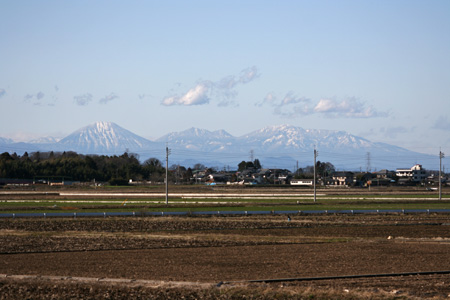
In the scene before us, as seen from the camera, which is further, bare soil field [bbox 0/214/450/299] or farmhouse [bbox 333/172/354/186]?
farmhouse [bbox 333/172/354/186]

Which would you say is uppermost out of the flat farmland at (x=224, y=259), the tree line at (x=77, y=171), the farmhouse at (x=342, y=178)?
the tree line at (x=77, y=171)

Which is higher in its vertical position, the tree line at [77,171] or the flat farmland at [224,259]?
the tree line at [77,171]

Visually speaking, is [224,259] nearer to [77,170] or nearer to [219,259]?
[219,259]

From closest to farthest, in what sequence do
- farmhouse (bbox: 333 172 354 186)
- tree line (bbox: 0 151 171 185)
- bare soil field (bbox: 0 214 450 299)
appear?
bare soil field (bbox: 0 214 450 299)
tree line (bbox: 0 151 171 185)
farmhouse (bbox: 333 172 354 186)

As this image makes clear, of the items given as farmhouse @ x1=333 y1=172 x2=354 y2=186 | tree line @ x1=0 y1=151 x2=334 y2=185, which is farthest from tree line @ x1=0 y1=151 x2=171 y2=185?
farmhouse @ x1=333 y1=172 x2=354 y2=186

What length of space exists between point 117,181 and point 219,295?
133586mm

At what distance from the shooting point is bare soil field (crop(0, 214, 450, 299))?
19516 millimetres

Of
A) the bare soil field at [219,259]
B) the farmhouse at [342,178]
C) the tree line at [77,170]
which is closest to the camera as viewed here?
the bare soil field at [219,259]

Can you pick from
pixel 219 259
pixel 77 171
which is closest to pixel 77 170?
pixel 77 171

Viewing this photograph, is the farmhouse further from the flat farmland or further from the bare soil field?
the bare soil field

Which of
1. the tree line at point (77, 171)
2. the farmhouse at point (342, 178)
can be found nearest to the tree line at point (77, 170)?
the tree line at point (77, 171)

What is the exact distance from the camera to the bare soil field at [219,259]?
19.5 metres

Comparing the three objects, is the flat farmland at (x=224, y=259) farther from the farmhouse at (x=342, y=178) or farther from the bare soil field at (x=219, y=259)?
the farmhouse at (x=342, y=178)

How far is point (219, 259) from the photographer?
26188 millimetres
